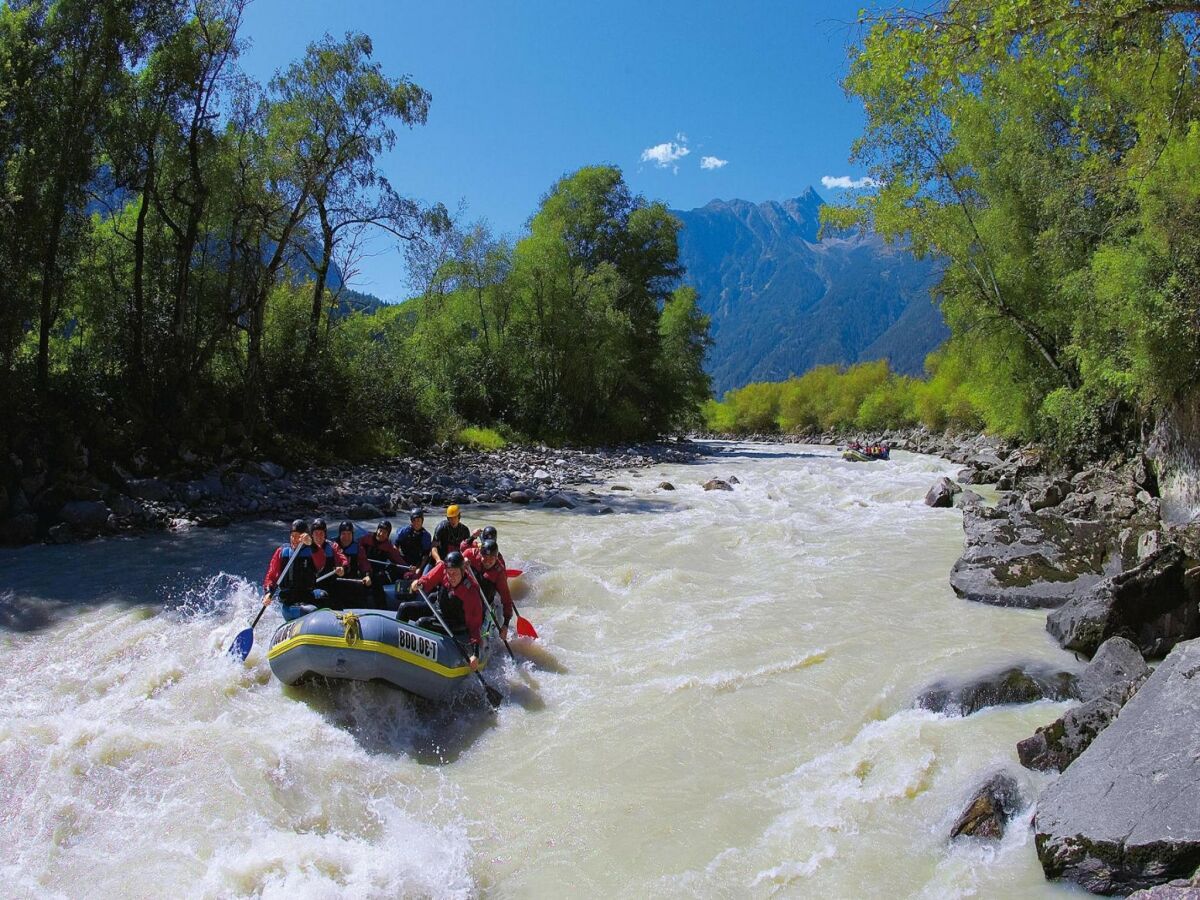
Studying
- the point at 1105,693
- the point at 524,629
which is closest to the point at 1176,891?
the point at 1105,693

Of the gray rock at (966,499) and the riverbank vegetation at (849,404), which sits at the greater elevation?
the riverbank vegetation at (849,404)

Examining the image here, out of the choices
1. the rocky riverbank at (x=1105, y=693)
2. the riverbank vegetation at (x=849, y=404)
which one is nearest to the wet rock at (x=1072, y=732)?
the rocky riverbank at (x=1105, y=693)

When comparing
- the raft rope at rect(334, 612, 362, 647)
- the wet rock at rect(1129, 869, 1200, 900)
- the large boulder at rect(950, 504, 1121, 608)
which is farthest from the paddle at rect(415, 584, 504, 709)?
the large boulder at rect(950, 504, 1121, 608)

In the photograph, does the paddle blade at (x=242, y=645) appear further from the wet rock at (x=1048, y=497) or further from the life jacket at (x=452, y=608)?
the wet rock at (x=1048, y=497)

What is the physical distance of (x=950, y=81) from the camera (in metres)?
5.15

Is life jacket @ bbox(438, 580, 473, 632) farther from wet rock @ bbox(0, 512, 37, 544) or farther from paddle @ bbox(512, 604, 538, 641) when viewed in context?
wet rock @ bbox(0, 512, 37, 544)

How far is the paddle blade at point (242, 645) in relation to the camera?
6.29m

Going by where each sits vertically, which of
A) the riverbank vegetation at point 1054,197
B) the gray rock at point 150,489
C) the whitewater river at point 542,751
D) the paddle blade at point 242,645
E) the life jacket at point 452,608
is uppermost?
the riverbank vegetation at point 1054,197

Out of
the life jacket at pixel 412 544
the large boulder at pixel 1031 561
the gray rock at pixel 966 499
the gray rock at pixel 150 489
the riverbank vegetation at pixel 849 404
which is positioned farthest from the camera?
the riverbank vegetation at pixel 849 404

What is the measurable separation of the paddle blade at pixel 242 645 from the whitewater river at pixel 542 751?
0.40 feet

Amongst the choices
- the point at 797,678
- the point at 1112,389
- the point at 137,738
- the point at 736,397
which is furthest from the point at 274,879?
the point at 736,397

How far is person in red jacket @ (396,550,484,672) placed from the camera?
6.25 meters

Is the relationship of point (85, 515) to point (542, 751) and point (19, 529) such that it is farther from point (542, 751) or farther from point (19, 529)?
point (542, 751)

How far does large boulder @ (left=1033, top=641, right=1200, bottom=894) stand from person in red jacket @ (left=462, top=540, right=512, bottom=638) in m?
4.69
